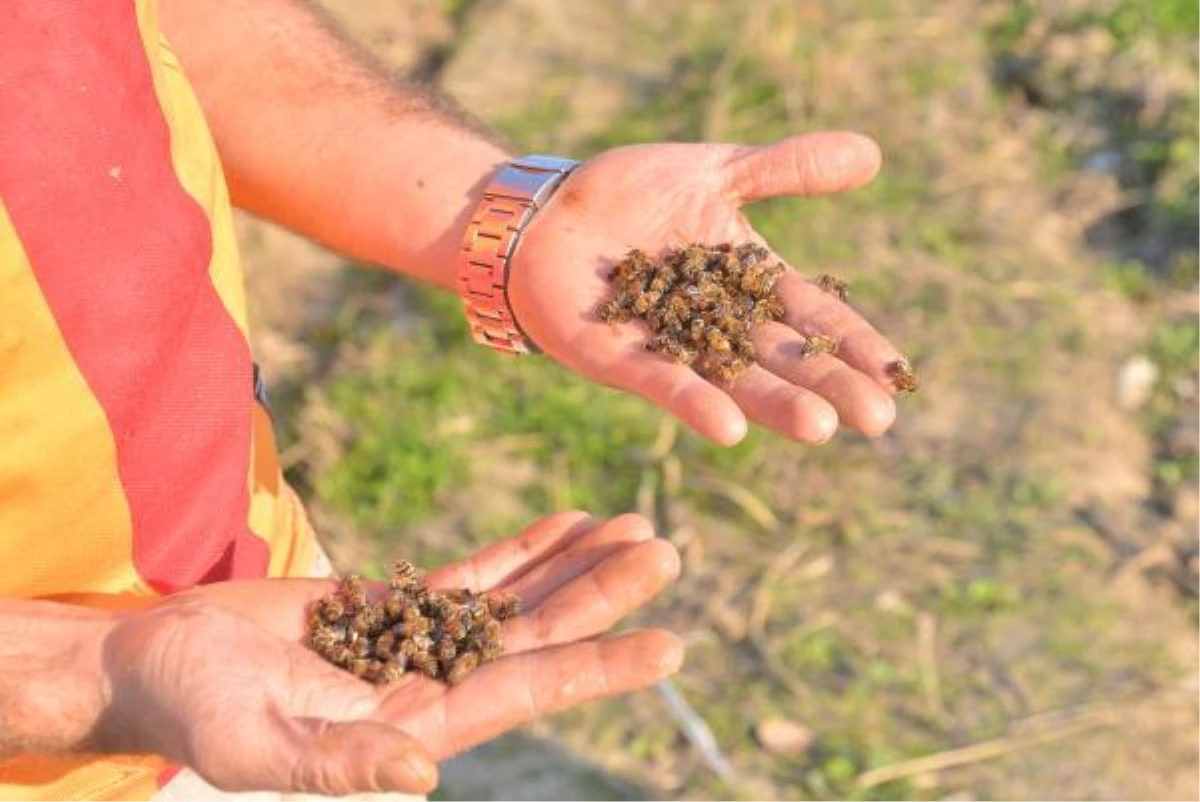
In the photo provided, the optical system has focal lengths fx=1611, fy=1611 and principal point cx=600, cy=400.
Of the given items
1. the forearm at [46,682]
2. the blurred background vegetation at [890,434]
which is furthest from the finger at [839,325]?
the blurred background vegetation at [890,434]

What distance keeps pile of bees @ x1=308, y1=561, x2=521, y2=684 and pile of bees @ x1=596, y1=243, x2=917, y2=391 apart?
56cm

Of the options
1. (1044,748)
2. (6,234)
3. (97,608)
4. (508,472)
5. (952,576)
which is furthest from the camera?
(508,472)

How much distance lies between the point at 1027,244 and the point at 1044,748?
2.42m

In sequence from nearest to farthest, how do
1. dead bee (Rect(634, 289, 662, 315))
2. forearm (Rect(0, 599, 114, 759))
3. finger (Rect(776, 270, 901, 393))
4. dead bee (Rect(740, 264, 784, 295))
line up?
1. forearm (Rect(0, 599, 114, 759))
2. finger (Rect(776, 270, 901, 393))
3. dead bee (Rect(634, 289, 662, 315))
4. dead bee (Rect(740, 264, 784, 295))

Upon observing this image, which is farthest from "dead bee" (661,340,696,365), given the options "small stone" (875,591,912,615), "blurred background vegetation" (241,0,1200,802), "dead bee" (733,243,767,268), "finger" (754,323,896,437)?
"small stone" (875,591,912,615)

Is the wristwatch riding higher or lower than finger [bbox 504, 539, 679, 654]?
higher

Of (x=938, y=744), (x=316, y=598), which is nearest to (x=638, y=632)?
(x=316, y=598)

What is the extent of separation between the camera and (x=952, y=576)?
480cm

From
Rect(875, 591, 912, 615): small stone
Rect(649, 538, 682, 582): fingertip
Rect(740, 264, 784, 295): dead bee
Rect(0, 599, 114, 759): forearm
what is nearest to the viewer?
Rect(0, 599, 114, 759): forearm

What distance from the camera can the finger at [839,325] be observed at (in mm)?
2670

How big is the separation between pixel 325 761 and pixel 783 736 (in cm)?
262

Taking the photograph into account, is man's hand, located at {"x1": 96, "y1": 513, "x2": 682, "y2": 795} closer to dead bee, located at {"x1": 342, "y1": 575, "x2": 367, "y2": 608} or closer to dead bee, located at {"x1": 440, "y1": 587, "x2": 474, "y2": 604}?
dead bee, located at {"x1": 342, "y1": 575, "x2": 367, "y2": 608}

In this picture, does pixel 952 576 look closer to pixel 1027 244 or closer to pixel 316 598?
pixel 1027 244

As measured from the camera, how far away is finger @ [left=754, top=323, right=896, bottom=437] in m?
2.53
